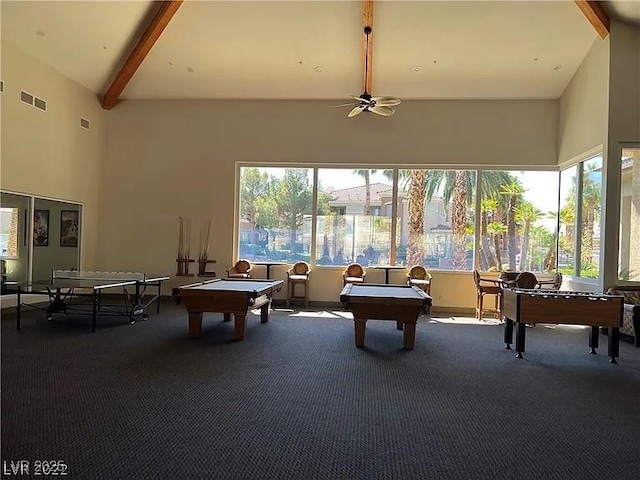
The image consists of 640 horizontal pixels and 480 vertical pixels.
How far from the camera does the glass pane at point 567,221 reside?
8430 millimetres

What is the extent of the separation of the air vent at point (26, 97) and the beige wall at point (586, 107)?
912cm

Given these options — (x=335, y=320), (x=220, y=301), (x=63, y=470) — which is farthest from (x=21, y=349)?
(x=335, y=320)

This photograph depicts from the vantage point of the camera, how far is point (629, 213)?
278 inches

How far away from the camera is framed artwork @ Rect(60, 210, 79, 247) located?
345 inches

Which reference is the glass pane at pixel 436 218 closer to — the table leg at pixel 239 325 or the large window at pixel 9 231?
the table leg at pixel 239 325

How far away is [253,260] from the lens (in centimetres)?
955

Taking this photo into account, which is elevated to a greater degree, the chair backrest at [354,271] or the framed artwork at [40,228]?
the framed artwork at [40,228]

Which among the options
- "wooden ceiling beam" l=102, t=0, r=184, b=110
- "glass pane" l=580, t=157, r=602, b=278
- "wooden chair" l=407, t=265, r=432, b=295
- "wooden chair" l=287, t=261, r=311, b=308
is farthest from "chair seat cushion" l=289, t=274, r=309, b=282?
"glass pane" l=580, t=157, r=602, b=278

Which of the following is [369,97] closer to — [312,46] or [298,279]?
[312,46]

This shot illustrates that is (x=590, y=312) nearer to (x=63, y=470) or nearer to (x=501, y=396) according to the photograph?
(x=501, y=396)

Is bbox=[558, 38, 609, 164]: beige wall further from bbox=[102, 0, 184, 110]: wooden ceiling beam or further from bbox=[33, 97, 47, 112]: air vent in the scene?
bbox=[33, 97, 47, 112]: air vent

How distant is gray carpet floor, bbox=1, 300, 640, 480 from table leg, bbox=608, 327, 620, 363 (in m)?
0.15

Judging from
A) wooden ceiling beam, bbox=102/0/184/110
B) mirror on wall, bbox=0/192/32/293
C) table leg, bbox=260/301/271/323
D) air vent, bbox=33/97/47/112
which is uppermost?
wooden ceiling beam, bbox=102/0/184/110

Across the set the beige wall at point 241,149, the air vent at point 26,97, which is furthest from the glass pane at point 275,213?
the air vent at point 26,97
